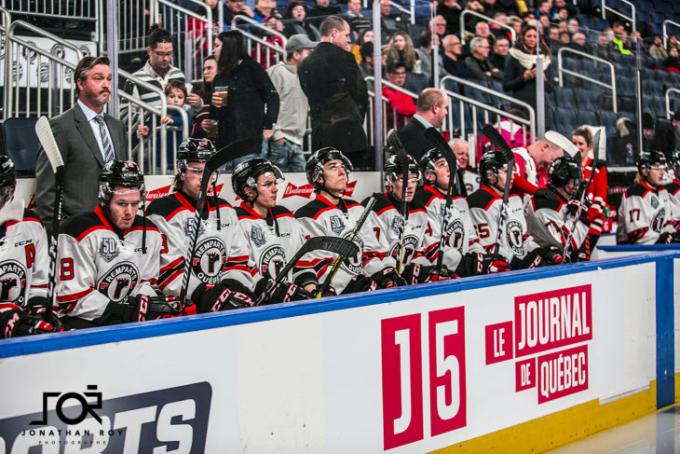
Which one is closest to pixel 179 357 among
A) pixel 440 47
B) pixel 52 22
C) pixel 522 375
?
pixel 522 375

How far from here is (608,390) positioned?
3895 millimetres

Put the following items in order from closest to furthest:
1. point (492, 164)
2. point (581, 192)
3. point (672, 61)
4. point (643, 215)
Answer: point (492, 164)
point (581, 192)
point (643, 215)
point (672, 61)

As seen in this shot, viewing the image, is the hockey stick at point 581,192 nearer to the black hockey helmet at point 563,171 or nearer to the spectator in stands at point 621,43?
the black hockey helmet at point 563,171

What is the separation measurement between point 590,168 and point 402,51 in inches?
62.1

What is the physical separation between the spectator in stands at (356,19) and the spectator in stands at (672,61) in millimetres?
4374

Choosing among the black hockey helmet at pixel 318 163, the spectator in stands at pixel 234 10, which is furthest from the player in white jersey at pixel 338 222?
the spectator in stands at pixel 234 10

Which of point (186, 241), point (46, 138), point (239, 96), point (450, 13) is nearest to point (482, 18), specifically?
point (450, 13)

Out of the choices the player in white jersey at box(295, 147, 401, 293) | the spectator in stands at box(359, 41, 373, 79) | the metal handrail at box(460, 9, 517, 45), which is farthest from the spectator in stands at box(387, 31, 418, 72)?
the metal handrail at box(460, 9, 517, 45)

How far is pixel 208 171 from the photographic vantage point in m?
3.59

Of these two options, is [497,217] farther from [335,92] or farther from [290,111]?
[290,111]

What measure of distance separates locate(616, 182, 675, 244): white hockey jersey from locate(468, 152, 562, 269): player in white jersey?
4.94 ft

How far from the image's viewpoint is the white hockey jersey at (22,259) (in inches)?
124

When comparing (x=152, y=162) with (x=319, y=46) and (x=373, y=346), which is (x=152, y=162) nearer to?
(x=319, y=46)

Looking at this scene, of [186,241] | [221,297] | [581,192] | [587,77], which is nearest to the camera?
[221,297]
